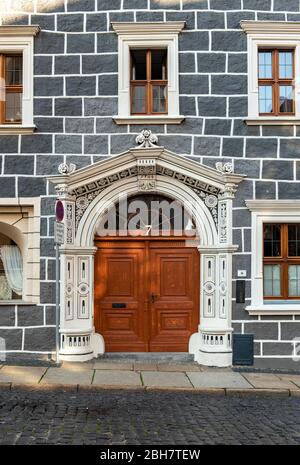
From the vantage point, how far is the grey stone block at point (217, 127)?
11.0m

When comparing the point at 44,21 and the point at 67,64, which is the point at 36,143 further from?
the point at 44,21

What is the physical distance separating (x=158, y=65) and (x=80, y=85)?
1.74m

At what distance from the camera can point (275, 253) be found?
36.3ft

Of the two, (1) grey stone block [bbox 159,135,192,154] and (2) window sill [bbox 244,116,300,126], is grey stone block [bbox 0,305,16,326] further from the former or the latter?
(2) window sill [bbox 244,116,300,126]

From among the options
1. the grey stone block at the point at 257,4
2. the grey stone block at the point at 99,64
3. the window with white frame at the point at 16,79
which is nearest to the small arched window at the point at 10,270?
the window with white frame at the point at 16,79

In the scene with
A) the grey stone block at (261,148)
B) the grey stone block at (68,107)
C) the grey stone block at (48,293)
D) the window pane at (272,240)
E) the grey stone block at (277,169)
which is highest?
the grey stone block at (68,107)

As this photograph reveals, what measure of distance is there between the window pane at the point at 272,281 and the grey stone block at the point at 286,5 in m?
5.44

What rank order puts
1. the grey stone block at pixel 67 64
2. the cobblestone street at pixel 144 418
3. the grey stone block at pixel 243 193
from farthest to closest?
the grey stone block at pixel 67 64
the grey stone block at pixel 243 193
the cobblestone street at pixel 144 418

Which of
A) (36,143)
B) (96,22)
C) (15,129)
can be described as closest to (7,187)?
(36,143)

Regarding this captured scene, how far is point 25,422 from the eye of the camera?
683 cm

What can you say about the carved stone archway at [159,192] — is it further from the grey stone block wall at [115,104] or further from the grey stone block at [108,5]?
the grey stone block at [108,5]

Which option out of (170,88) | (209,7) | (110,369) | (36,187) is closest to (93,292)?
(110,369)

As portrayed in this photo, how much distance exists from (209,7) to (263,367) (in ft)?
24.7

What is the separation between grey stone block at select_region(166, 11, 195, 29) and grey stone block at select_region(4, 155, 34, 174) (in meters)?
4.14
